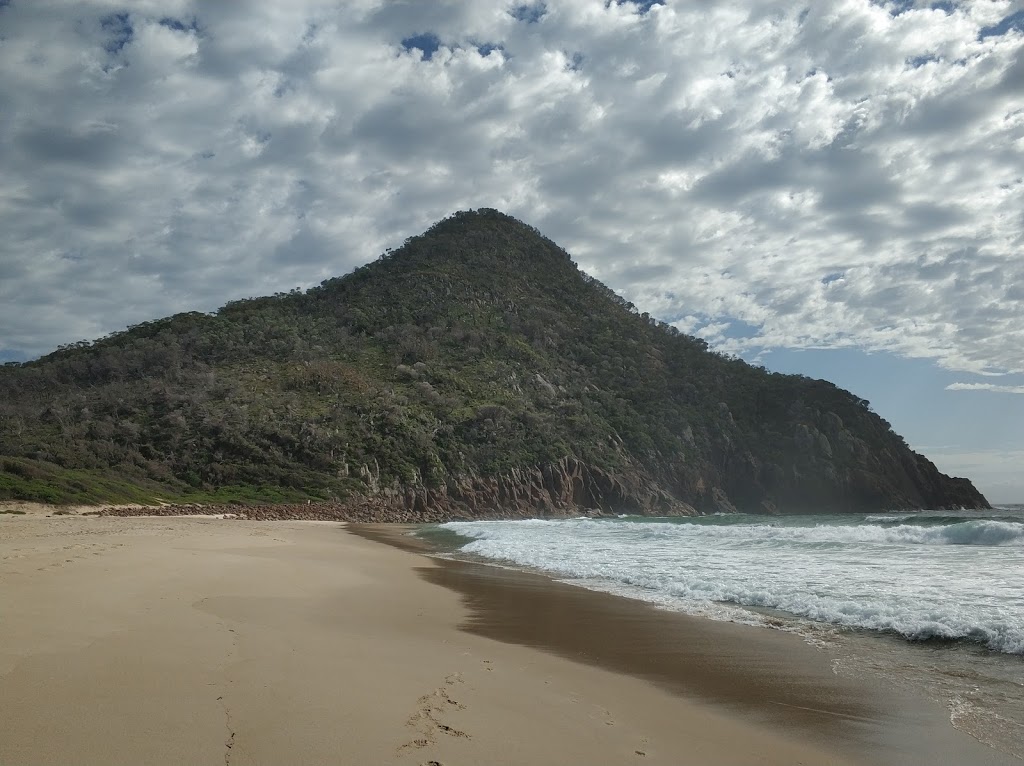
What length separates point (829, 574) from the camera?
12.4m

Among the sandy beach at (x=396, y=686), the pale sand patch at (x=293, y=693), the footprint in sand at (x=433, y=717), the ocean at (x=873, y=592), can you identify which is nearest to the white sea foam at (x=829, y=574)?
the ocean at (x=873, y=592)

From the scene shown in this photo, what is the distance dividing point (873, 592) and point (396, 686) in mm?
8387

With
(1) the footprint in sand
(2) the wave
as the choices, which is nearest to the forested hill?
(2) the wave

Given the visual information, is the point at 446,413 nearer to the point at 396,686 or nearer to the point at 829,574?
the point at 829,574

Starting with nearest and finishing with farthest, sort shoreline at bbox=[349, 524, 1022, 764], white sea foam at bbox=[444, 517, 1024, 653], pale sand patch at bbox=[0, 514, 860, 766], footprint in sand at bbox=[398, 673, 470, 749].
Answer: pale sand patch at bbox=[0, 514, 860, 766]
footprint in sand at bbox=[398, 673, 470, 749]
shoreline at bbox=[349, 524, 1022, 764]
white sea foam at bbox=[444, 517, 1024, 653]

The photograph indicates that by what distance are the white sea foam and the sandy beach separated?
1.79 m

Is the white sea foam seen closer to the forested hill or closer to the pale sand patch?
the pale sand patch

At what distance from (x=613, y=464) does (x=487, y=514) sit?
54.3ft

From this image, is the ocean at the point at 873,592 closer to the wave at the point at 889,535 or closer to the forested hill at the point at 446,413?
the wave at the point at 889,535

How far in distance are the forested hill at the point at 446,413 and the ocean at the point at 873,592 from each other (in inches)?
1047

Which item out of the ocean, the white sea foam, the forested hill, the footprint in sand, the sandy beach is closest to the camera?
the sandy beach

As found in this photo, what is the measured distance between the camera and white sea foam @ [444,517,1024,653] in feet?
27.8

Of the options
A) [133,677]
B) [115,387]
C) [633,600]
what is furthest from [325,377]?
[133,677]

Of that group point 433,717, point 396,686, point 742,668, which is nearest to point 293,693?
point 396,686
